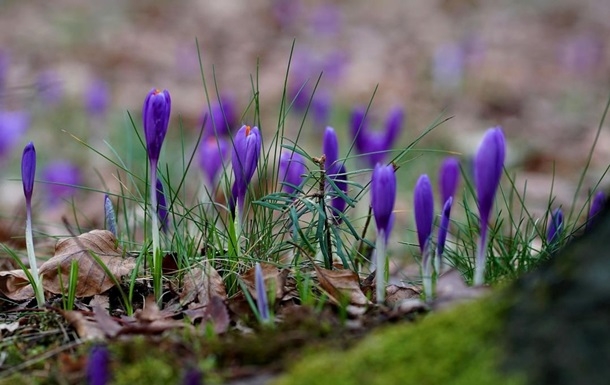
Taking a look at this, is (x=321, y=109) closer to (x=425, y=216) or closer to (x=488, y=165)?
(x=425, y=216)

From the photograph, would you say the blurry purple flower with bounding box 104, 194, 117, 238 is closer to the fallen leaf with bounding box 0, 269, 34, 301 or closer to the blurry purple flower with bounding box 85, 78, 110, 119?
the fallen leaf with bounding box 0, 269, 34, 301

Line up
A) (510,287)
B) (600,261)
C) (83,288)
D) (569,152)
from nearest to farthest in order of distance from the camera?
1. (600,261)
2. (510,287)
3. (83,288)
4. (569,152)

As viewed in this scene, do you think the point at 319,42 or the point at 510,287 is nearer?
the point at 510,287

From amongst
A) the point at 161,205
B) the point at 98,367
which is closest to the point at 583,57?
the point at 161,205

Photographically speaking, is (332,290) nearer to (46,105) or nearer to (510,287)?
(510,287)

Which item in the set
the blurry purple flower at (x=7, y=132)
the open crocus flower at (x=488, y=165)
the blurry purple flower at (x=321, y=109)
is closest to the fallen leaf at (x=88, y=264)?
the open crocus flower at (x=488, y=165)

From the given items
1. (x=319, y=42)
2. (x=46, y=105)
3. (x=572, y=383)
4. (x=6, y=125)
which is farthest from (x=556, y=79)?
(x=572, y=383)
